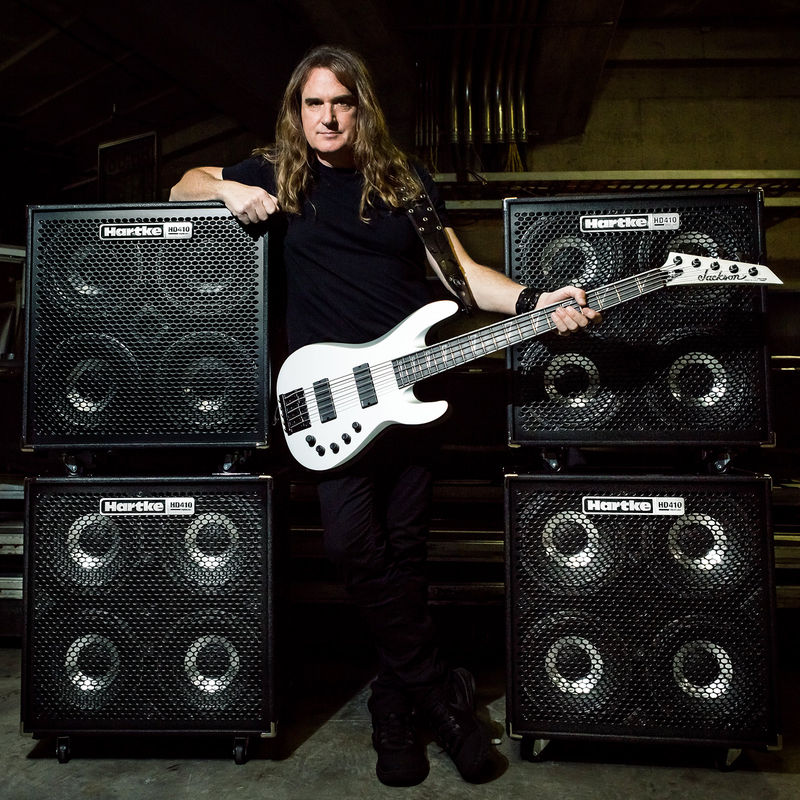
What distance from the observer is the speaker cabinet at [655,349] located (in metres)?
1.34

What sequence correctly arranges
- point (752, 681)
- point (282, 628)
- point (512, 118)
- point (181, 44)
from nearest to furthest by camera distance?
point (752, 681) < point (282, 628) < point (181, 44) < point (512, 118)

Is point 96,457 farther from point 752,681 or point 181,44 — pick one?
point 181,44

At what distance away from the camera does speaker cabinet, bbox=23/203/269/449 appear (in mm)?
1399

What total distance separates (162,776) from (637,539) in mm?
1145

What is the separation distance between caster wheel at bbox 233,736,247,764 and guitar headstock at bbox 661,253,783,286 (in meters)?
1.35

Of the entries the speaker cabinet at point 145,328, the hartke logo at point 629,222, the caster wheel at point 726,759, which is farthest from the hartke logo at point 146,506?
the caster wheel at point 726,759

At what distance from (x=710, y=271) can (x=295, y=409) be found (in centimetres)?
90

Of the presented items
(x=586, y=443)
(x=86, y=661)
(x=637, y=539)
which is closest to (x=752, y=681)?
(x=637, y=539)

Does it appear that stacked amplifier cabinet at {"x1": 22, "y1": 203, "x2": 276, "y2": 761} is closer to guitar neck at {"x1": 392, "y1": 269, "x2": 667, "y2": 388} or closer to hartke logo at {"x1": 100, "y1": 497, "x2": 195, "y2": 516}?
hartke logo at {"x1": 100, "y1": 497, "x2": 195, "y2": 516}

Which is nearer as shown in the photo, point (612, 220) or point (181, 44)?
point (612, 220)

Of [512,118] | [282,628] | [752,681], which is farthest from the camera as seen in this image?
[512,118]

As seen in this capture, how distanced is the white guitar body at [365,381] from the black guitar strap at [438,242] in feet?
0.47

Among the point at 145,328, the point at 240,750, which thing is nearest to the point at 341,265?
the point at 145,328

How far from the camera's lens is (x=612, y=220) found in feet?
4.51
